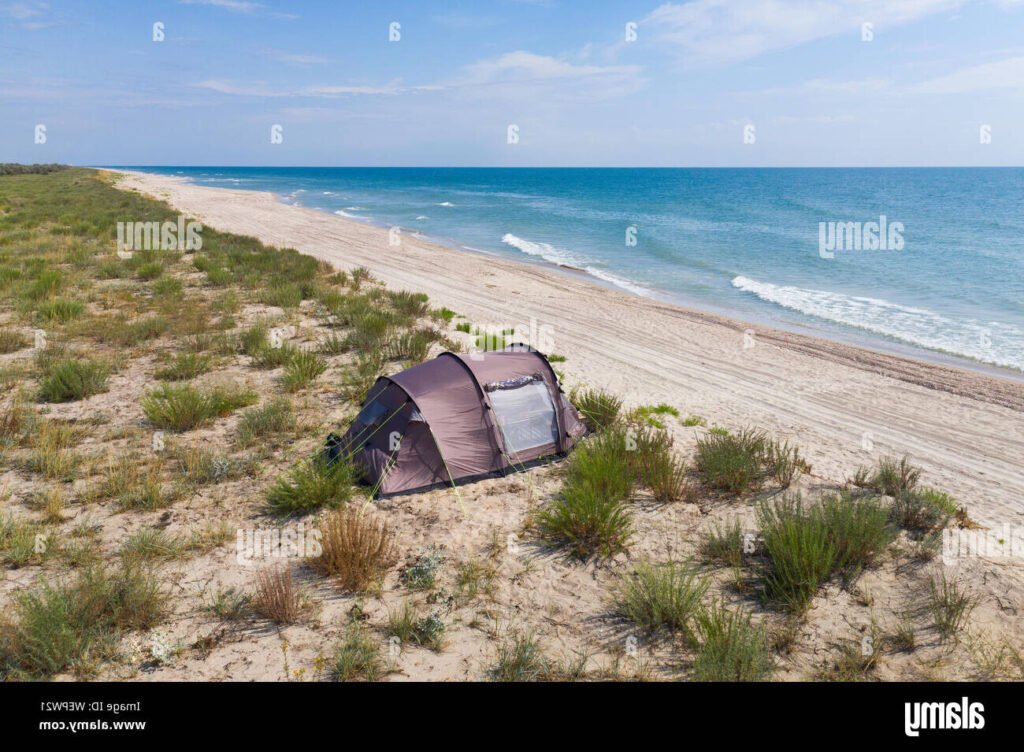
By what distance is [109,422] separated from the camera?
27.6ft

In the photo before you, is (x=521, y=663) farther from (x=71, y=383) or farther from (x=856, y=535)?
(x=71, y=383)

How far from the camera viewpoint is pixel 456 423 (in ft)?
23.6

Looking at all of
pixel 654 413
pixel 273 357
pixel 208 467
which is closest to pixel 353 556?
pixel 208 467

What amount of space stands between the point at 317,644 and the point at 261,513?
2.28 meters

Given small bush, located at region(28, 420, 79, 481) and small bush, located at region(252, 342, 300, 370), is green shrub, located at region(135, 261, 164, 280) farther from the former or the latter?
small bush, located at region(28, 420, 79, 481)

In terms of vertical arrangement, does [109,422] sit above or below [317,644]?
above

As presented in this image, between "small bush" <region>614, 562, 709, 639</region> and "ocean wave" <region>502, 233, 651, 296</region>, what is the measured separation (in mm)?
18527

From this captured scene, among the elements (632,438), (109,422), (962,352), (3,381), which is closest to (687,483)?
(632,438)

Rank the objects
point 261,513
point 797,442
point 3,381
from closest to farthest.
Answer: point 261,513
point 797,442
point 3,381

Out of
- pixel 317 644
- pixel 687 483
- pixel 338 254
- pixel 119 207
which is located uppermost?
pixel 119 207

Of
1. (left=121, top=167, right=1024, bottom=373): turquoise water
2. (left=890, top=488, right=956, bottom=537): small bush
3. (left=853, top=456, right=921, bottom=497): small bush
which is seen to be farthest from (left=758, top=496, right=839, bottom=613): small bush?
(left=121, top=167, right=1024, bottom=373): turquoise water

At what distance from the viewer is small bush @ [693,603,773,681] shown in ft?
12.9
